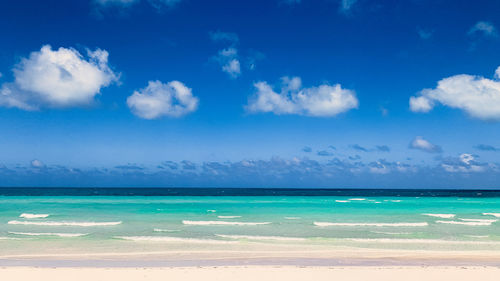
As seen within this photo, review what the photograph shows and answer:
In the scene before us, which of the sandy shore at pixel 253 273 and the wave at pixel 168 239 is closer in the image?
the sandy shore at pixel 253 273

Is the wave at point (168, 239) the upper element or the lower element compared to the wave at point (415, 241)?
upper

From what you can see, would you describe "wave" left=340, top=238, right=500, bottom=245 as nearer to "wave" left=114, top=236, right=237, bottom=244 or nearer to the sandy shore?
"wave" left=114, top=236, right=237, bottom=244

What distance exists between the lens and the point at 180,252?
13.6 m

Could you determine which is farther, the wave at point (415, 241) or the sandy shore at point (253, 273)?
the wave at point (415, 241)

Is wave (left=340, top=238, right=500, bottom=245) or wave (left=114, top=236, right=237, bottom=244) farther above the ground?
wave (left=114, top=236, right=237, bottom=244)

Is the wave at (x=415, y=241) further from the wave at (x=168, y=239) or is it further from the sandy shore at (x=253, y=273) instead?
the sandy shore at (x=253, y=273)

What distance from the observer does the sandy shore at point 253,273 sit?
30.7 ft

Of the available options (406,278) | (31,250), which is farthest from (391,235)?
→ (31,250)

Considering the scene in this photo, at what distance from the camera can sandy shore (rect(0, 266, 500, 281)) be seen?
9.37m

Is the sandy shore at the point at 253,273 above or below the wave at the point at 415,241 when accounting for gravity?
above

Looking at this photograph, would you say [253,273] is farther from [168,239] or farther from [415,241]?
[415,241]

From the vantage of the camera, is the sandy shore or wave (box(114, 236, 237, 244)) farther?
wave (box(114, 236, 237, 244))

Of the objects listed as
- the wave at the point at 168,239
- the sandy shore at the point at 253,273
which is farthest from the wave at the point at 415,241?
the sandy shore at the point at 253,273

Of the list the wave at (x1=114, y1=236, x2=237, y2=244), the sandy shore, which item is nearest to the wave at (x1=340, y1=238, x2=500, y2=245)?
the wave at (x1=114, y1=236, x2=237, y2=244)
